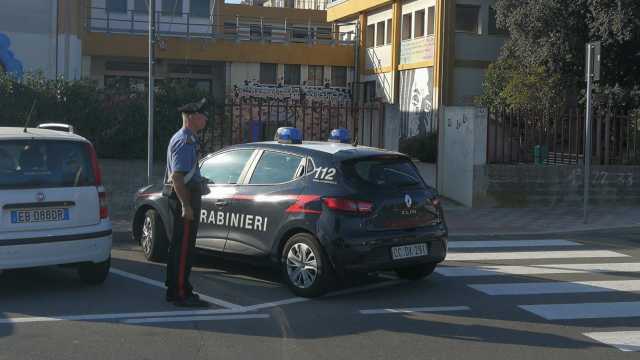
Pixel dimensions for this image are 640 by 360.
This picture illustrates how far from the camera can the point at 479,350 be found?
6.40 metres

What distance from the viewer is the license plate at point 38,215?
7727 mm

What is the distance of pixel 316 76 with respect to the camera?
126ft

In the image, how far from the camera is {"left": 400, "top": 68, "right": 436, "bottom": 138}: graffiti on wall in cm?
2922

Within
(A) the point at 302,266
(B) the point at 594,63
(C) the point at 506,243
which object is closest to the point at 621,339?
(A) the point at 302,266

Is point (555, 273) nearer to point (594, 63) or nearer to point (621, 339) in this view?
point (621, 339)

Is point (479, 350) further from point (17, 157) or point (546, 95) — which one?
point (546, 95)

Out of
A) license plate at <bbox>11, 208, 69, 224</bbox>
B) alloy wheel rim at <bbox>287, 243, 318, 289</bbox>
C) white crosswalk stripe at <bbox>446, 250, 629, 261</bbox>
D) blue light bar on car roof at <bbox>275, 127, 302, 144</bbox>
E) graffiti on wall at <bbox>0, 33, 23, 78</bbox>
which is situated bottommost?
white crosswalk stripe at <bbox>446, 250, 629, 261</bbox>

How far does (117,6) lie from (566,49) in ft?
93.1

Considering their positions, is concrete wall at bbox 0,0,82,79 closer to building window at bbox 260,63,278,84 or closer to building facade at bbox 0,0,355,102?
building facade at bbox 0,0,355,102

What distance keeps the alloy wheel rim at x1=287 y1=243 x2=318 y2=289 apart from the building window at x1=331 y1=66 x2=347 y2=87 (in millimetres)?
30535

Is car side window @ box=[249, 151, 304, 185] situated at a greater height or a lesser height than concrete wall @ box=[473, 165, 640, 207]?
greater

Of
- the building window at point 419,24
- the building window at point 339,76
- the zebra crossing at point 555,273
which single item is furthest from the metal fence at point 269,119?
the building window at point 339,76

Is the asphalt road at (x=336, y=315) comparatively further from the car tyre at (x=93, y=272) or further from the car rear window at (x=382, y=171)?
the car rear window at (x=382, y=171)

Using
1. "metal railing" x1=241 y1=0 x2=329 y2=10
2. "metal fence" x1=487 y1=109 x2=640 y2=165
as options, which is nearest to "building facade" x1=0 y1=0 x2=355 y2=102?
"metal railing" x1=241 y1=0 x2=329 y2=10
